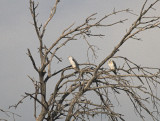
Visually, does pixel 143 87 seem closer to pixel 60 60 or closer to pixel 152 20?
pixel 152 20

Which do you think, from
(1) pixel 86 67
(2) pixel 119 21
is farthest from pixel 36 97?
(2) pixel 119 21

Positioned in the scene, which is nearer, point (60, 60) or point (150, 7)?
point (150, 7)

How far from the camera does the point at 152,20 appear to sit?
7887 millimetres

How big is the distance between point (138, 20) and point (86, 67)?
107 inches

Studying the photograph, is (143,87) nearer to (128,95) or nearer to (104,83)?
(128,95)

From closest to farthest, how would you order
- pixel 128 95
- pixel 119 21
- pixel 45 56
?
pixel 128 95 → pixel 119 21 → pixel 45 56

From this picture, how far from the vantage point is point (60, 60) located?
11.5 meters

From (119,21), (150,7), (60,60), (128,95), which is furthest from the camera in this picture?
(60,60)

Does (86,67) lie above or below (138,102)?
above

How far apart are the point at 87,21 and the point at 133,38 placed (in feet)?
10.9

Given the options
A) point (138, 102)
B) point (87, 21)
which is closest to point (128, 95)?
point (138, 102)

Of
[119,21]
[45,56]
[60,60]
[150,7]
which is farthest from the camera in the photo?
[60,60]

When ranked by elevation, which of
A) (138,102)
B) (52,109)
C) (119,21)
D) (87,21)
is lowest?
(138,102)

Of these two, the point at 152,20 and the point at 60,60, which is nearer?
the point at 152,20
